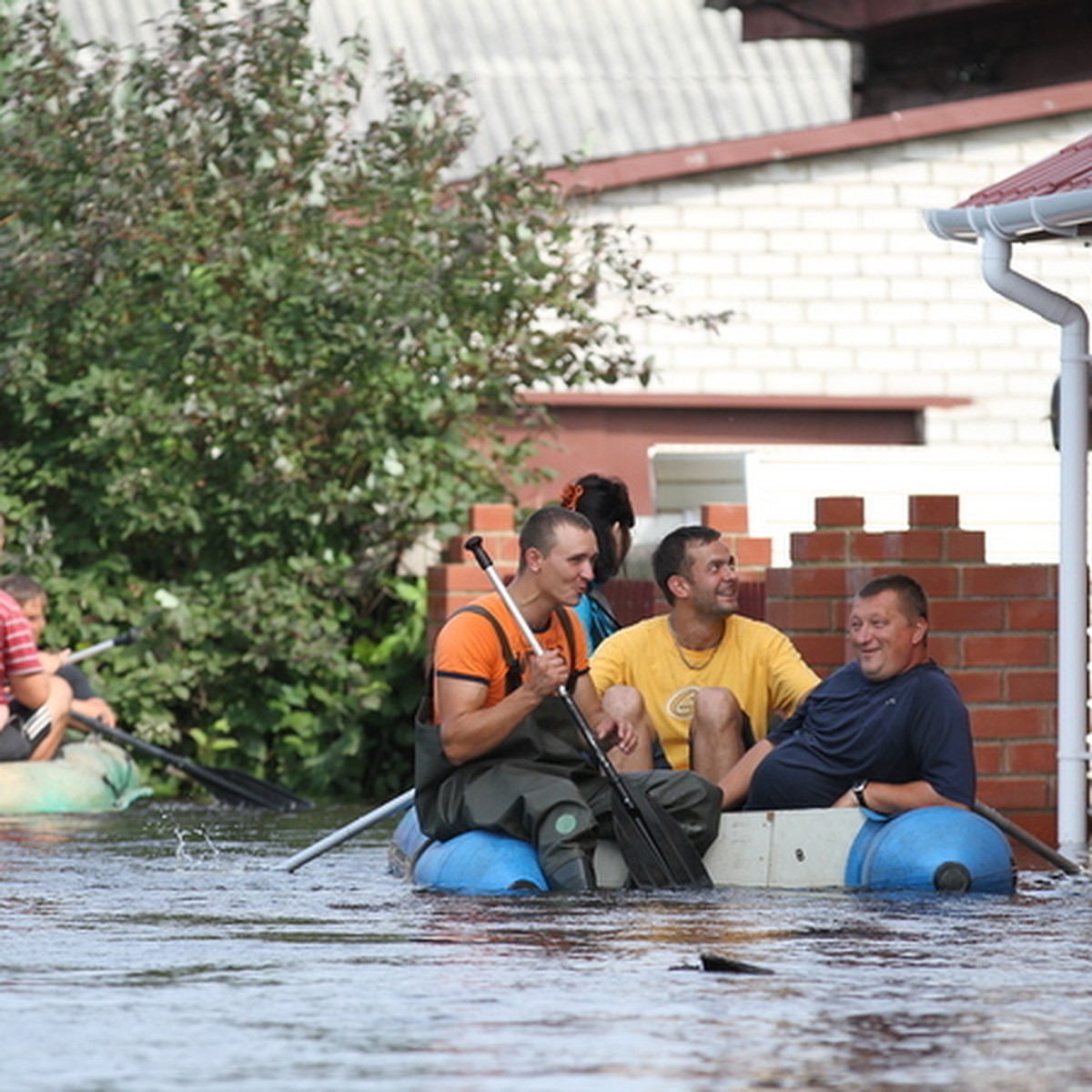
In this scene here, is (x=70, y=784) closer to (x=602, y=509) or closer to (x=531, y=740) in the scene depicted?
(x=602, y=509)

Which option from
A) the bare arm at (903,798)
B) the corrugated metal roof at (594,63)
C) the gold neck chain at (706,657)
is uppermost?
the corrugated metal roof at (594,63)

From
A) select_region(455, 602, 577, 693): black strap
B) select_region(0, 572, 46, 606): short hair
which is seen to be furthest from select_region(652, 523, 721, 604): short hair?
select_region(0, 572, 46, 606): short hair

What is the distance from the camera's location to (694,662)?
38.7 feet

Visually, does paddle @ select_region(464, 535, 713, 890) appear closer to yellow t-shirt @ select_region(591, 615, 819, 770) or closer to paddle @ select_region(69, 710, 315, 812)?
yellow t-shirt @ select_region(591, 615, 819, 770)

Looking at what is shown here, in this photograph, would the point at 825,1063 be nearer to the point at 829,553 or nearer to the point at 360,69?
the point at 829,553

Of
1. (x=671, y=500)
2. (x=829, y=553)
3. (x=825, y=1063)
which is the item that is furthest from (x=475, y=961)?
(x=671, y=500)

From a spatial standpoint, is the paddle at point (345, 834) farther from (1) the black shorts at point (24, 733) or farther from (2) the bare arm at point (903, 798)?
(1) the black shorts at point (24, 733)

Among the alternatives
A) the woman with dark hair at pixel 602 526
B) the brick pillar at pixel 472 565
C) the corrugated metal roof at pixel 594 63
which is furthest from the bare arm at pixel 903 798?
the corrugated metal roof at pixel 594 63

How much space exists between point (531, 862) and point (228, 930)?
5.23 ft

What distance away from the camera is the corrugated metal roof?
28.4 m

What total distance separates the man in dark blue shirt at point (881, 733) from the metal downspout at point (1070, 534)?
172 cm

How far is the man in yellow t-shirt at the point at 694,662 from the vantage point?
11.7 meters

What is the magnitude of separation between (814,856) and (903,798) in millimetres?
397

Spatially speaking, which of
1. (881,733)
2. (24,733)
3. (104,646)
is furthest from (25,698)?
(881,733)
